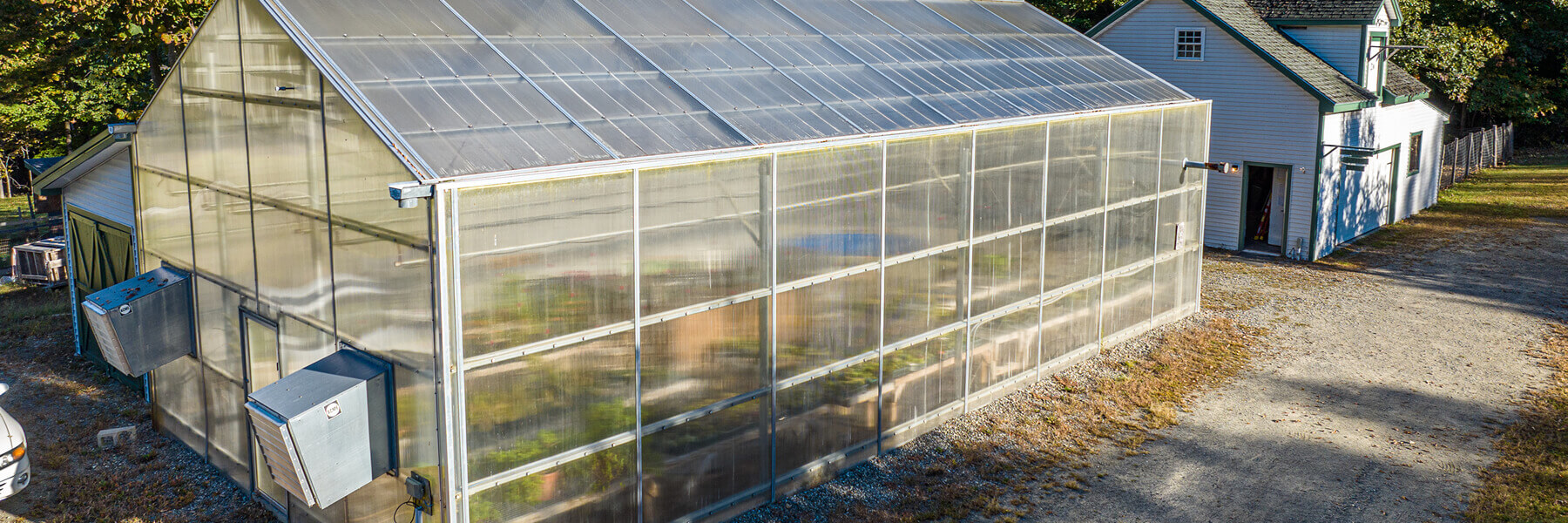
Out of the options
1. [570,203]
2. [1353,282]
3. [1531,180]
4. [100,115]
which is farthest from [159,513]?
[1531,180]

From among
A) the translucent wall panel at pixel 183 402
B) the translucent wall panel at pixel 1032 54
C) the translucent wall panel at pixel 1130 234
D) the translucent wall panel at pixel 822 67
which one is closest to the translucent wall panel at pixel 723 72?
the translucent wall panel at pixel 822 67

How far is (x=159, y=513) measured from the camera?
35.8ft

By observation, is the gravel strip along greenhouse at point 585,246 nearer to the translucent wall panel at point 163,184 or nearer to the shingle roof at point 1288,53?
the translucent wall panel at point 163,184

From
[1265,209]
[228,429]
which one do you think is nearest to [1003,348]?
[228,429]

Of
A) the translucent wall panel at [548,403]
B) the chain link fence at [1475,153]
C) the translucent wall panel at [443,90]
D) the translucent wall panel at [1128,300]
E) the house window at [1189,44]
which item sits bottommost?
the translucent wall panel at [1128,300]

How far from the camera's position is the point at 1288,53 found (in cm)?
2469

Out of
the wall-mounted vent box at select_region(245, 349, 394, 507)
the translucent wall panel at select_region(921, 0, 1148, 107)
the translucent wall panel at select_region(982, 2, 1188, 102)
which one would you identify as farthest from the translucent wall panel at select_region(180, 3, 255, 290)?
the translucent wall panel at select_region(982, 2, 1188, 102)

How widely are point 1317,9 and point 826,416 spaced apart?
65.8ft

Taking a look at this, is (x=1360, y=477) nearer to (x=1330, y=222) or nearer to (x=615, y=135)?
(x=615, y=135)

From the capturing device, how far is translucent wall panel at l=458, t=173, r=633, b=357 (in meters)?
8.34

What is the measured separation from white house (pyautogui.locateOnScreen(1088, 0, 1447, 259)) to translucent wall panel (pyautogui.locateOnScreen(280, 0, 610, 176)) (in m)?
19.3

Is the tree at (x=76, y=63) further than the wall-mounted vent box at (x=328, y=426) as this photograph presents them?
Yes

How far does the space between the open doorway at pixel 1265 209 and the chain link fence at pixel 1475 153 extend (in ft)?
41.7

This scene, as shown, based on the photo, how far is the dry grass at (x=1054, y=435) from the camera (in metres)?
11.4
